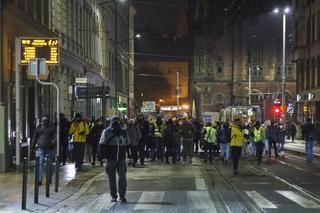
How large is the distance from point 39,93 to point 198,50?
64.3 meters

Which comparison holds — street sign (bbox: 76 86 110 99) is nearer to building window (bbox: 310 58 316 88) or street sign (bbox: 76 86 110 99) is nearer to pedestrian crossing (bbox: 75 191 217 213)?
pedestrian crossing (bbox: 75 191 217 213)

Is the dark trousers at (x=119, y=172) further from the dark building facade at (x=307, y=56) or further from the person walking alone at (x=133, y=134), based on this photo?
the dark building facade at (x=307, y=56)

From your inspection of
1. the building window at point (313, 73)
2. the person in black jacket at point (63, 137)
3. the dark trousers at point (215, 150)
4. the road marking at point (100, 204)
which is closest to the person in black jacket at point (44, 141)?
the road marking at point (100, 204)

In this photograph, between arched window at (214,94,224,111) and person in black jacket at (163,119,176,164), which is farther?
arched window at (214,94,224,111)

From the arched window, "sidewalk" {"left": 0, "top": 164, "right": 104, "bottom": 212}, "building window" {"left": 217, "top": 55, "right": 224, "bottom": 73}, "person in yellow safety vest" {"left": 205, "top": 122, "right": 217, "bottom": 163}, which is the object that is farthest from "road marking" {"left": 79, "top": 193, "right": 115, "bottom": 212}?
"building window" {"left": 217, "top": 55, "right": 224, "bottom": 73}

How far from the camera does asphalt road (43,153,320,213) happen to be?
39.7 ft

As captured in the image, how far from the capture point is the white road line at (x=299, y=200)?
12.2m

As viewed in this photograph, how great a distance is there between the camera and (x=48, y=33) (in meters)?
26.6

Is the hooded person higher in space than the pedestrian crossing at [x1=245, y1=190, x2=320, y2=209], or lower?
higher

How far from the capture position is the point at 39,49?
770 inches

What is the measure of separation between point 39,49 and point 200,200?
8.74 metres

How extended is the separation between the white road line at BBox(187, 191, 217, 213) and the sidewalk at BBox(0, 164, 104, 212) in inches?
108

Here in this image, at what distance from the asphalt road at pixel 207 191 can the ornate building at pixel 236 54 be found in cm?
6484

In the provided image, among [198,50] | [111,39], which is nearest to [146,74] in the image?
[198,50]
